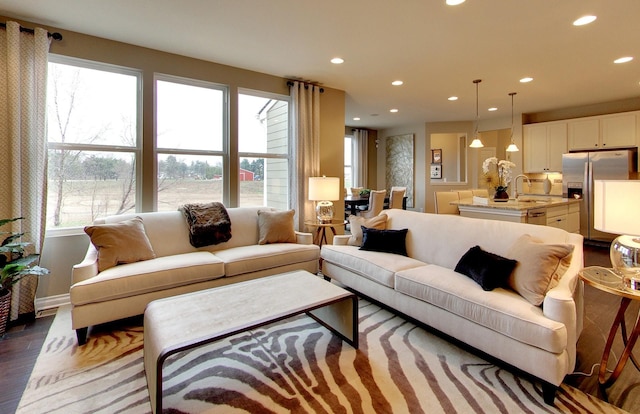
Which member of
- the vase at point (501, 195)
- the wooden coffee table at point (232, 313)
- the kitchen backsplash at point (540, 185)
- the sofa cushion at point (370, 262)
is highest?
the kitchen backsplash at point (540, 185)

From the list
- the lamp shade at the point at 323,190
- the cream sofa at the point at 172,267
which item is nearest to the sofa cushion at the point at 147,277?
the cream sofa at the point at 172,267

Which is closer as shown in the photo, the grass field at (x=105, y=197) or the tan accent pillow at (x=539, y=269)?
the tan accent pillow at (x=539, y=269)

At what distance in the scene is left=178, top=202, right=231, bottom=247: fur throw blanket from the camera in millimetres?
3375

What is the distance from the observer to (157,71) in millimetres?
3646

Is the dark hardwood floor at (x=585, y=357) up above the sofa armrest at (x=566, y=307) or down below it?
below

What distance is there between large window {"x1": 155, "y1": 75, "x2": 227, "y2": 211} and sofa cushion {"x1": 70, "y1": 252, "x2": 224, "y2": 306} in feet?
3.73

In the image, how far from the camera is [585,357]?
2166 millimetres

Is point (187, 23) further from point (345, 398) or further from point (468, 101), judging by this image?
point (468, 101)

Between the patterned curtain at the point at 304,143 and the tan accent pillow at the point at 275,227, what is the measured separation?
84 centimetres

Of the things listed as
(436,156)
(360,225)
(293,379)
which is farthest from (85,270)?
(436,156)

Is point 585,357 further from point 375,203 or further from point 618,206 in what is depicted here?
point 375,203

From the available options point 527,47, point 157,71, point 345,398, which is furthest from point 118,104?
point 527,47

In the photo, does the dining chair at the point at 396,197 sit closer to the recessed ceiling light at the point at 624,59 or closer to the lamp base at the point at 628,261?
the recessed ceiling light at the point at 624,59

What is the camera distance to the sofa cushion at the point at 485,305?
1707 millimetres
